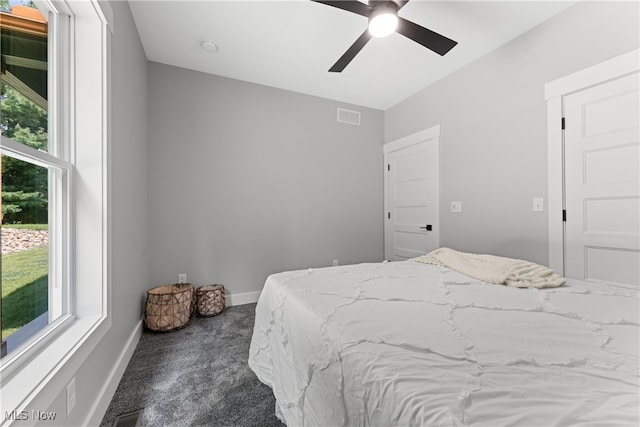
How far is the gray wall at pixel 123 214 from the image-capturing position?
1.23 m

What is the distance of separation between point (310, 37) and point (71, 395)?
2.73 meters

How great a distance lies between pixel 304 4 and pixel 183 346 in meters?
2.73

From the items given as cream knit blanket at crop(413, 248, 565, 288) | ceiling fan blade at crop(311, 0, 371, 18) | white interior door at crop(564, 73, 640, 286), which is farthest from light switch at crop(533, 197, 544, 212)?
ceiling fan blade at crop(311, 0, 371, 18)

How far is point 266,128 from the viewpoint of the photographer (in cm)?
314

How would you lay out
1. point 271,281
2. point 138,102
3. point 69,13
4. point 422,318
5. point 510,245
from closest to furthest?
point 422,318, point 69,13, point 271,281, point 138,102, point 510,245

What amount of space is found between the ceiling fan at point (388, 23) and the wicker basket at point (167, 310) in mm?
2444

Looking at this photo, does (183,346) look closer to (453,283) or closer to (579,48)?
(453,283)

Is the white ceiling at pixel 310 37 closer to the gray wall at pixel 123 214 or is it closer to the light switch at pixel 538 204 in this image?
the gray wall at pixel 123 214

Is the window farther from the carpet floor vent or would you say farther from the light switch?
the light switch

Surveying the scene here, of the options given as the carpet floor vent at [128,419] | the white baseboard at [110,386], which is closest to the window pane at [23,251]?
the white baseboard at [110,386]

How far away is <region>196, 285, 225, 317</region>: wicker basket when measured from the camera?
8.43 feet

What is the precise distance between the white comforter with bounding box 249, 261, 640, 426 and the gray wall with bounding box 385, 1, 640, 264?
104cm

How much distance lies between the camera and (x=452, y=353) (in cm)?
73

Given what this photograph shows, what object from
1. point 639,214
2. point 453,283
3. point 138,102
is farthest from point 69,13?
point 639,214
